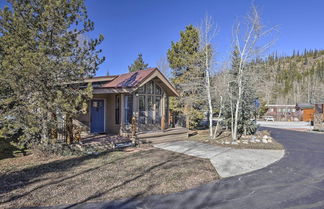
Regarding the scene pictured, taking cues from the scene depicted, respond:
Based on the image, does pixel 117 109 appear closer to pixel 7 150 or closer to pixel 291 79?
pixel 7 150

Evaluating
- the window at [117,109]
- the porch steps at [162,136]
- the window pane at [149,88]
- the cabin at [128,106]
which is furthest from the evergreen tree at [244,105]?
the window at [117,109]

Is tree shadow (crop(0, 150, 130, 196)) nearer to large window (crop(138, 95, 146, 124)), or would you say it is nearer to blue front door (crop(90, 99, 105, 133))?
blue front door (crop(90, 99, 105, 133))

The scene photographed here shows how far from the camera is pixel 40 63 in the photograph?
19.9 ft

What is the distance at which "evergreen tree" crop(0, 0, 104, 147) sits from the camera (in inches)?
234

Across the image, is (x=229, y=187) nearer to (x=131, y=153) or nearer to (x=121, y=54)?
(x=131, y=153)

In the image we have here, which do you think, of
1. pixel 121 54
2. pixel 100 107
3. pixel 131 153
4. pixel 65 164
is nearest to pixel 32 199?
pixel 65 164

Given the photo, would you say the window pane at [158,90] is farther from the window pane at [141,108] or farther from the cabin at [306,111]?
the cabin at [306,111]

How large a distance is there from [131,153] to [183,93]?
8779mm

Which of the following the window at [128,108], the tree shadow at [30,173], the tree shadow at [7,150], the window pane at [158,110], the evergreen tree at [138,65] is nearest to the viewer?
the tree shadow at [30,173]

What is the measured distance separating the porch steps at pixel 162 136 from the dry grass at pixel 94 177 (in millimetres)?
2563

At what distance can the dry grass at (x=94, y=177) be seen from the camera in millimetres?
4066

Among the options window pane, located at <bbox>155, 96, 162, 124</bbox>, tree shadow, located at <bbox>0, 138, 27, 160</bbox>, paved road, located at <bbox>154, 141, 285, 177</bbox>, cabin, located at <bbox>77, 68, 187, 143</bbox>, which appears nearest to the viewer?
paved road, located at <bbox>154, 141, 285, 177</bbox>

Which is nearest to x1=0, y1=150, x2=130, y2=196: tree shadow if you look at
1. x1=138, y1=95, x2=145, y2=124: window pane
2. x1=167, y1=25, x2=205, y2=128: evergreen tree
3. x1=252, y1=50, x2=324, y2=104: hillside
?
x1=138, y1=95, x2=145, y2=124: window pane

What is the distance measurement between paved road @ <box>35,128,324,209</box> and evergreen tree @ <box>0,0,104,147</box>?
4.07m
